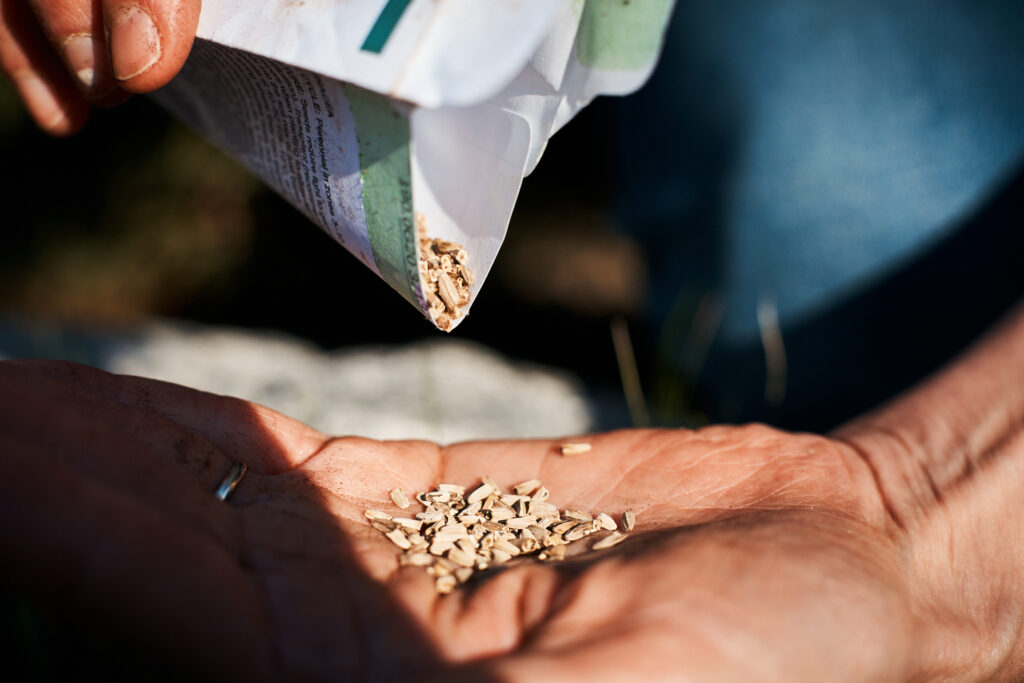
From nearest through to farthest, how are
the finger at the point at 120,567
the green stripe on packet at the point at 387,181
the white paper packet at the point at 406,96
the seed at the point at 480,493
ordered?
1. the finger at the point at 120,567
2. the white paper packet at the point at 406,96
3. the green stripe on packet at the point at 387,181
4. the seed at the point at 480,493

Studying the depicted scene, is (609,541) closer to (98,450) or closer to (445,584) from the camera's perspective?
(445,584)

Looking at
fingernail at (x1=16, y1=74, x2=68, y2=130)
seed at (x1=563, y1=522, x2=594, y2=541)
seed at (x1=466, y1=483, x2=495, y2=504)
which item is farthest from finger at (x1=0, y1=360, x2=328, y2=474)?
fingernail at (x1=16, y1=74, x2=68, y2=130)

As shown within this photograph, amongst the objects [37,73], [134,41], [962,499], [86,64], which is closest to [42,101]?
[37,73]

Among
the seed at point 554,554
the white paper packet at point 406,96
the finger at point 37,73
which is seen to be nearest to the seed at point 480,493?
the seed at point 554,554

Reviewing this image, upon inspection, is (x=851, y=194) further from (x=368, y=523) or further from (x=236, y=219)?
(x=236, y=219)

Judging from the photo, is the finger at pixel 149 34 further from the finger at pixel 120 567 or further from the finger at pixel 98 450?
the finger at pixel 120 567
